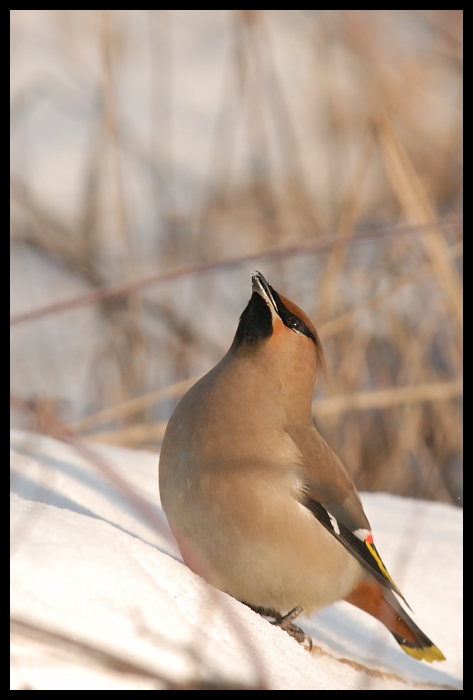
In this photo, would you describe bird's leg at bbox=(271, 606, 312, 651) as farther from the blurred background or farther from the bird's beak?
the blurred background

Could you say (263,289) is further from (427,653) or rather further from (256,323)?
(427,653)

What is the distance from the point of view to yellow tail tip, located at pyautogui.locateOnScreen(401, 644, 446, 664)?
2863 millimetres

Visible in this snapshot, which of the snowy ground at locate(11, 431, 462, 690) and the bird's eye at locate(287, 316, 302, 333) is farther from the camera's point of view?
the bird's eye at locate(287, 316, 302, 333)

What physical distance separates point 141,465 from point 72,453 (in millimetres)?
403

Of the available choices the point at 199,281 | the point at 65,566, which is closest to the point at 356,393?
the point at 199,281

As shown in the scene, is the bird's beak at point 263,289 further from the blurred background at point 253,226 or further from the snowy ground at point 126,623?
the blurred background at point 253,226

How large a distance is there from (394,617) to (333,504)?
38cm

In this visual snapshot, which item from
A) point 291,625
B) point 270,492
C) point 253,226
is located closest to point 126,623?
point 270,492

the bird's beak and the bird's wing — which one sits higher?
the bird's beak

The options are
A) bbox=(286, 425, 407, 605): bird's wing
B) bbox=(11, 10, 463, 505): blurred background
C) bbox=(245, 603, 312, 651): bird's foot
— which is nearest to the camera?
bbox=(245, 603, 312, 651): bird's foot

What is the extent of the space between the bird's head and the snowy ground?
60 cm

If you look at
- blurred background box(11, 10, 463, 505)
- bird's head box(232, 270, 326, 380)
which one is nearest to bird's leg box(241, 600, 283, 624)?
bird's head box(232, 270, 326, 380)

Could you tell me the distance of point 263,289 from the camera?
9.58ft
